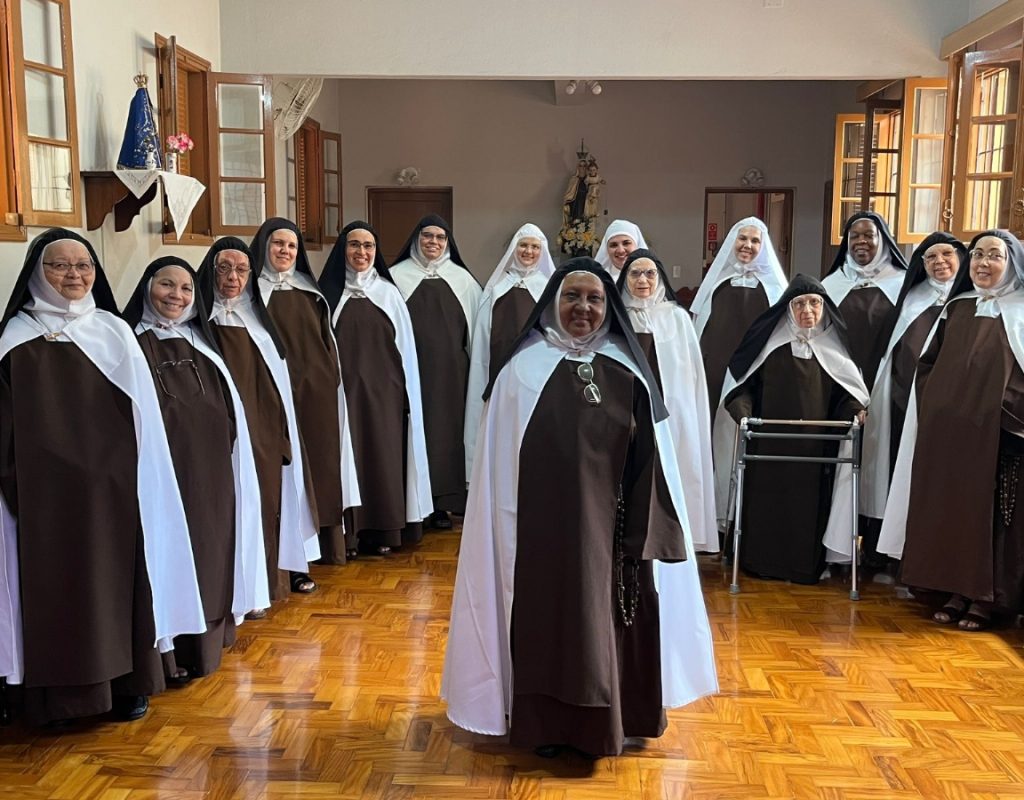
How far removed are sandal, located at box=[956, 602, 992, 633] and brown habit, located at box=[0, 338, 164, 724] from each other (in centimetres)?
357

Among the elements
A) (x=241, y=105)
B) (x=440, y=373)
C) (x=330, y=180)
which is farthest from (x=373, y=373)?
(x=330, y=180)

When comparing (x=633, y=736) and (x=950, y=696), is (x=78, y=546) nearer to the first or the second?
(x=633, y=736)

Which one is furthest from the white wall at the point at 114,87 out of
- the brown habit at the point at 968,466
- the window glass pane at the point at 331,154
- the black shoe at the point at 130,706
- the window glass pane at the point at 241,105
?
the window glass pane at the point at 331,154

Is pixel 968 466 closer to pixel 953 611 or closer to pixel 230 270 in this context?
pixel 953 611

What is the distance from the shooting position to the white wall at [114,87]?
4.98 meters

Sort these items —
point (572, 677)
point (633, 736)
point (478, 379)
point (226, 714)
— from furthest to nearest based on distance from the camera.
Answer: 1. point (478, 379)
2. point (226, 714)
3. point (633, 736)
4. point (572, 677)

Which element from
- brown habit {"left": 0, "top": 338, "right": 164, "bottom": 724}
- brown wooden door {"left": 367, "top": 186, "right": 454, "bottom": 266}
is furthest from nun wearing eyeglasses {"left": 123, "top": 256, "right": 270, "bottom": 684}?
brown wooden door {"left": 367, "top": 186, "right": 454, "bottom": 266}

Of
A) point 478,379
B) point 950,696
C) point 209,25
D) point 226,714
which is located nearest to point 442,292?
point 478,379

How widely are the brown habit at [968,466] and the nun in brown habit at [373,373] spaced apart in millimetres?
2639

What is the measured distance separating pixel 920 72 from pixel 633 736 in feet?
17.4

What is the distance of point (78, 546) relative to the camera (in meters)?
3.33

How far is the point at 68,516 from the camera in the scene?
332cm

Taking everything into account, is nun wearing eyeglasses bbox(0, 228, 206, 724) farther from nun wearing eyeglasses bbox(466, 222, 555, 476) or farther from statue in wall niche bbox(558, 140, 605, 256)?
statue in wall niche bbox(558, 140, 605, 256)

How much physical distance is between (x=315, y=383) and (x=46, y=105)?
1.77 metres
